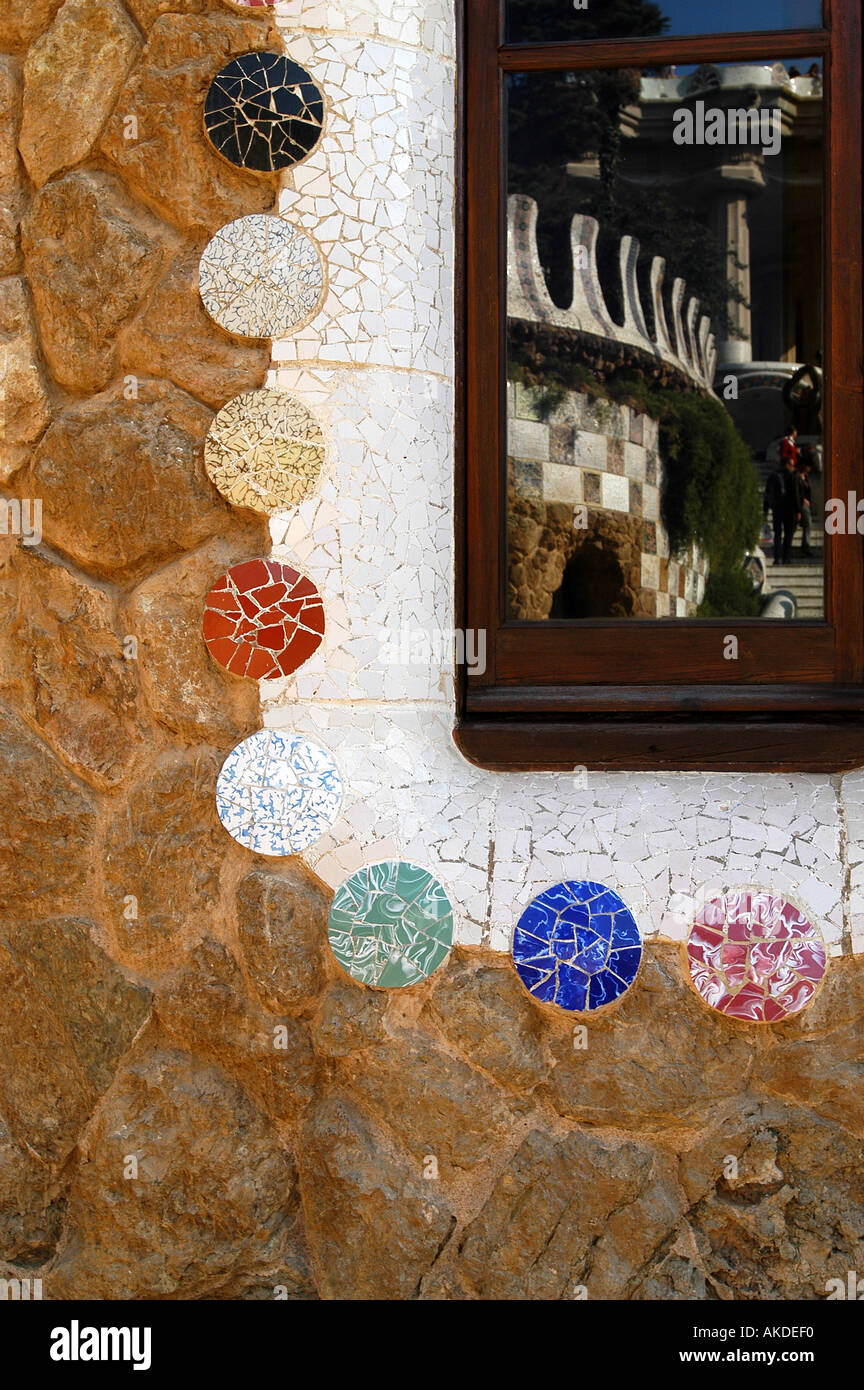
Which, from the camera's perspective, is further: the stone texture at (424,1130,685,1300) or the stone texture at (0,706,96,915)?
the stone texture at (0,706,96,915)

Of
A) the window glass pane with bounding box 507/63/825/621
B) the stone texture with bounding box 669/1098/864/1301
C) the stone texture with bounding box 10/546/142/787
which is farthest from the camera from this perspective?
the window glass pane with bounding box 507/63/825/621

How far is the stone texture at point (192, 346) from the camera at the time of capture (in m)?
1.67

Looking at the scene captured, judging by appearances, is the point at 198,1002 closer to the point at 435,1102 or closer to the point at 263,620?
the point at 435,1102

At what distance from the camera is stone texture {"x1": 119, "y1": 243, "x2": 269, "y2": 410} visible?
167cm

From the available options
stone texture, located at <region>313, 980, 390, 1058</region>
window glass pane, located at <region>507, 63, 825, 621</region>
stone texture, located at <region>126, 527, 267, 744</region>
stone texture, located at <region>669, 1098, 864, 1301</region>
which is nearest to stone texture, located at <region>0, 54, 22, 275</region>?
stone texture, located at <region>126, 527, 267, 744</region>

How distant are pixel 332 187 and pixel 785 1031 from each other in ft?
4.56

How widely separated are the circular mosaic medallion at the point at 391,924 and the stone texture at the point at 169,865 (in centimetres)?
20

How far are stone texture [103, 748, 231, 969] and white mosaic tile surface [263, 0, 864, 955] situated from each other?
0.15 meters

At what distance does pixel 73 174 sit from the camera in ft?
5.51

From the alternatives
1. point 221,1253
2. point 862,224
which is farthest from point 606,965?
point 862,224

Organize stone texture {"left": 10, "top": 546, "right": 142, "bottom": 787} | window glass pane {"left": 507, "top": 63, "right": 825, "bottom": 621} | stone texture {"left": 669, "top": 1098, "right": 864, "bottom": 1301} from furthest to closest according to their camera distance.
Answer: window glass pane {"left": 507, "top": 63, "right": 825, "bottom": 621}
stone texture {"left": 10, "top": 546, "right": 142, "bottom": 787}
stone texture {"left": 669, "top": 1098, "right": 864, "bottom": 1301}

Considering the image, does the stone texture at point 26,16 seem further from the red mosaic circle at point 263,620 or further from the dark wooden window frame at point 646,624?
the red mosaic circle at point 263,620

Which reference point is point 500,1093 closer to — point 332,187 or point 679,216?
point 332,187

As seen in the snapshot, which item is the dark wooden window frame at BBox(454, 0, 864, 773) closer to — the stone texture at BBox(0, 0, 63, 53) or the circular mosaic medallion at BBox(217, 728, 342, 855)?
the circular mosaic medallion at BBox(217, 728, 342, 855)
